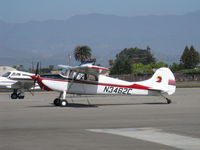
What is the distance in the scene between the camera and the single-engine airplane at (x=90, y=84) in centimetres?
2220

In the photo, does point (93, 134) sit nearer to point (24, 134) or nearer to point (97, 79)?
point (24, 134)

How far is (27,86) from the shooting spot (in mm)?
30719

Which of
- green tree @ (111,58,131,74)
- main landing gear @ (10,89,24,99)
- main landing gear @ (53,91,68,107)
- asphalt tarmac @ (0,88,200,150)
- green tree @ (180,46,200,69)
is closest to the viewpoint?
asphalt tarmac @ (0,88,200,150)

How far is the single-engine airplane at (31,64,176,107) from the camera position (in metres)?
22.2

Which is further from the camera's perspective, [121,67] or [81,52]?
[121,67]

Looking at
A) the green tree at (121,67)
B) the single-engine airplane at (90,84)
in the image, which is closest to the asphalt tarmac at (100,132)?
the single-engine airplane at (90,84)

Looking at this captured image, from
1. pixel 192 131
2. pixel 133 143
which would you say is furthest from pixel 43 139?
pixel 192 131

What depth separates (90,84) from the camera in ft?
74.8

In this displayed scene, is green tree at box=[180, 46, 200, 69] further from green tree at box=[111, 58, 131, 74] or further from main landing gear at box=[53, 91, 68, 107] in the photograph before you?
main landing gear at box=[53, 91, 68, 107]

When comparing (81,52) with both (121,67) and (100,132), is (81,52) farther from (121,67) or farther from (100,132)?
(100,132)

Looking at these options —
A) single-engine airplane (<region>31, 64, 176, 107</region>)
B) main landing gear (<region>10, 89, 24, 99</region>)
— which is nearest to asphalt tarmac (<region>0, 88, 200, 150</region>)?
single-engine airplane (<region>31, 64, 176, 107</region>)

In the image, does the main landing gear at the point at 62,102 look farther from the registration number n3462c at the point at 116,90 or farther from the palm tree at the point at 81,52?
the palm tree at the point at 81,52

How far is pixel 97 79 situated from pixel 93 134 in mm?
11103

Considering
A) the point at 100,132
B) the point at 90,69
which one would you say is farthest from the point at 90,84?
the point at 100,132
